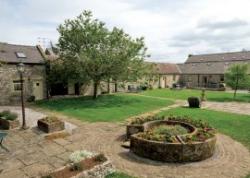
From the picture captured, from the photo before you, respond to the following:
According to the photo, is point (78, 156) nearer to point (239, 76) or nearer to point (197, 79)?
point (239, 76)

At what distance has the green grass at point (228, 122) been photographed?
41.9ft

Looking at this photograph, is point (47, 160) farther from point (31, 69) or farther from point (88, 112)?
point (31, 69)

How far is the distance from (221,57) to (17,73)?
39890mm

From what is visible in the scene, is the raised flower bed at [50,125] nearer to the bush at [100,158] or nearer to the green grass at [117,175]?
the bush at [100,158]

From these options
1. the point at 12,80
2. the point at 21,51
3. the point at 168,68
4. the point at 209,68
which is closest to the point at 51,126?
the point at 12,80

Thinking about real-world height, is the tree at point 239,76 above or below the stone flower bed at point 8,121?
above

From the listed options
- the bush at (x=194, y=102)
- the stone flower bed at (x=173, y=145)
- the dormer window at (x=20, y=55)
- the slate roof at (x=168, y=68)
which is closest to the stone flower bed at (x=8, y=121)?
the stone flower bed at (x=173, y=145)

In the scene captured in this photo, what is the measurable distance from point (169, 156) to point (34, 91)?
69.3ft

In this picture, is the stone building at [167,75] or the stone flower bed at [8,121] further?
the stone building at [167,75]

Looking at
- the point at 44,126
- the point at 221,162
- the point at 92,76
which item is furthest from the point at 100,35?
the point at 221,162

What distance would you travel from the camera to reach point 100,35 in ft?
77.0

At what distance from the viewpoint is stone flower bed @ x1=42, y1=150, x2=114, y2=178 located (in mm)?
7043

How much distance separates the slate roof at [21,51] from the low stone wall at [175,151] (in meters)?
19.7

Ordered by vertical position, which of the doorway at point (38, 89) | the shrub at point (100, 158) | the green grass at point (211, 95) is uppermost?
the doorway at point (38, 89)
